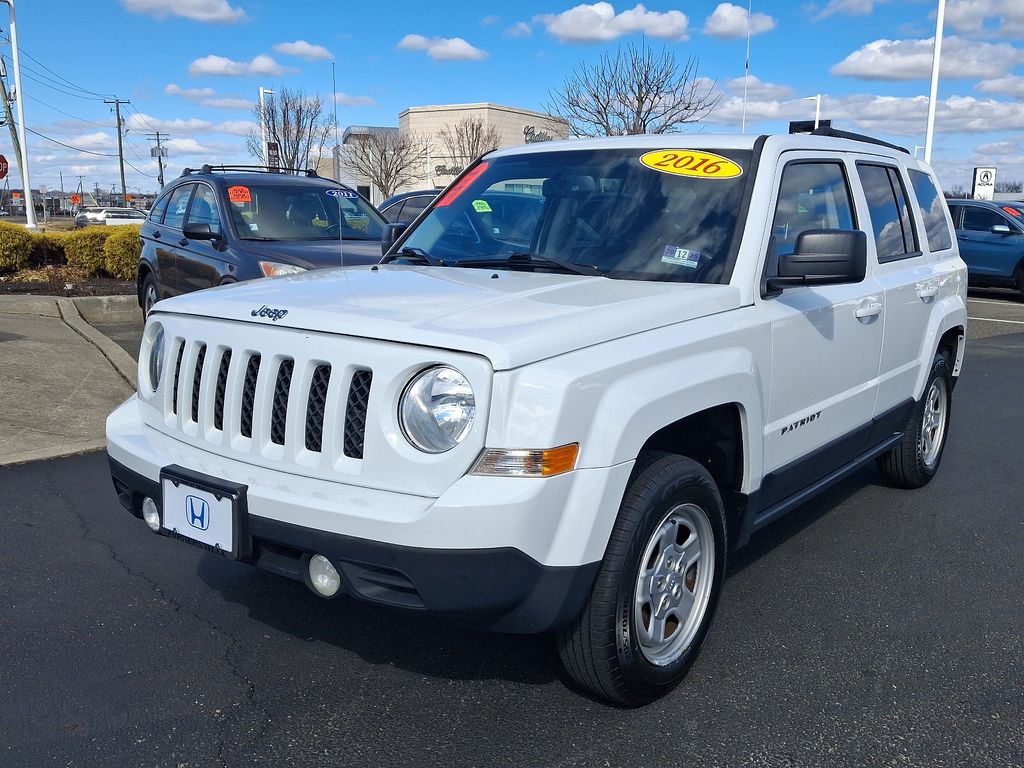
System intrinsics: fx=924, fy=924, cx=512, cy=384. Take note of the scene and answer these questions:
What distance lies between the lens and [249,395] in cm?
294

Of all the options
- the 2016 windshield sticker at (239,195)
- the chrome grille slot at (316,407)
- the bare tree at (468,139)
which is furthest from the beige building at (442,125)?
the chrome grille slot at (316,407)

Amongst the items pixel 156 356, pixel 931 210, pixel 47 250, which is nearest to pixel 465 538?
pixel 156 356

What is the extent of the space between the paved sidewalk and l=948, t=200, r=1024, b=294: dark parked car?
14.5 metres

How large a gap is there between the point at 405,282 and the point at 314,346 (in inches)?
28.2

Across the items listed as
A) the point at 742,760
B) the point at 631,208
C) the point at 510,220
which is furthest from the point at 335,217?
the point at 742,760

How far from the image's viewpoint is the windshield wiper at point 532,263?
3469 mm

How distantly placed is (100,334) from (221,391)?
7.25 metres

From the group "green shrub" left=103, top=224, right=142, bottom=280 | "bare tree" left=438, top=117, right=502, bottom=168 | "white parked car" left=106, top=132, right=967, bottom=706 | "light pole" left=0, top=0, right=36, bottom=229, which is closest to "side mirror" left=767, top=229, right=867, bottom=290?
"white parked car" left=106, top=132, right=967, bottom=706

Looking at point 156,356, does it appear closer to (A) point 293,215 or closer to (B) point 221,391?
(B) point 221,391

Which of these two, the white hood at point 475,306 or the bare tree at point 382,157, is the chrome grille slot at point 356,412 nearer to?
the white hood at point 475,306

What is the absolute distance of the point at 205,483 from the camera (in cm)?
284

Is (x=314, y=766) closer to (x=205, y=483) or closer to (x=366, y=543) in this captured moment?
(x=366, y=543)

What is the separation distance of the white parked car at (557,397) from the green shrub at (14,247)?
12057 millimetres

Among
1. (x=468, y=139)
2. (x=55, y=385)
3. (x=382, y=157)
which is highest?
(x=468, y=139)
